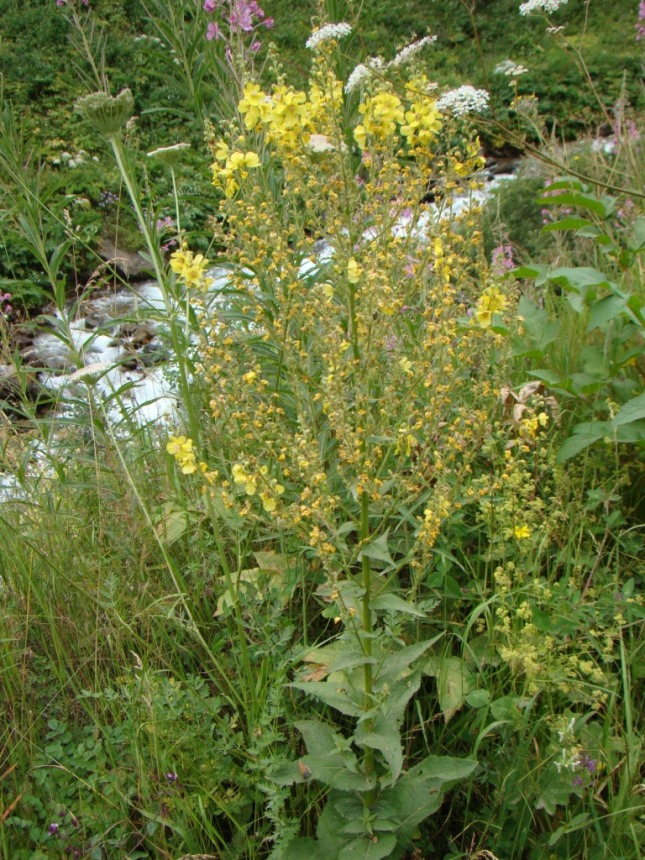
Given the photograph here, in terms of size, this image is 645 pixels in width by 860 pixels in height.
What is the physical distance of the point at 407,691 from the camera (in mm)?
1407

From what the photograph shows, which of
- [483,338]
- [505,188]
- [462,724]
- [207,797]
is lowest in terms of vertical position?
[505,188]

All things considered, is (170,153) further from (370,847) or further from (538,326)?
(370,847)

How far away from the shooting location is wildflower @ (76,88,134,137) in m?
2.08

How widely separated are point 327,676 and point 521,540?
0.58 m

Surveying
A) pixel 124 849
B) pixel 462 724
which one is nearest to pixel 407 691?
pixel 462 724

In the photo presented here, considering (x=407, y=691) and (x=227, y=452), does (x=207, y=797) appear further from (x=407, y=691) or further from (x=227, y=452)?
(x=227, y=452)

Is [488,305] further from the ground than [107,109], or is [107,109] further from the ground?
[107,109]

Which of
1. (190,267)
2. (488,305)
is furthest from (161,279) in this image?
(488,305)

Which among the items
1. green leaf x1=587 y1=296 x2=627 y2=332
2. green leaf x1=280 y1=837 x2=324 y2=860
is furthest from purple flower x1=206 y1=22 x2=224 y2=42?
green leaf x1=280 y1=837 x2=324 y2=860

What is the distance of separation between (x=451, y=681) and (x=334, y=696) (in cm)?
39

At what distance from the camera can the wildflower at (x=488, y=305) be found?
1494mm

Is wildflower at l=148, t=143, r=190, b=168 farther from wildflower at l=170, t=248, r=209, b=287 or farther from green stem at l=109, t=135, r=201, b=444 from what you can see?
wildflower at l=170, t=248, r=209, b=287

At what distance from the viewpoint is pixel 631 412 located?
183 cm

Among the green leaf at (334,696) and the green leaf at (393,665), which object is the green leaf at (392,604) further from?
the green leaf at (334,696)
